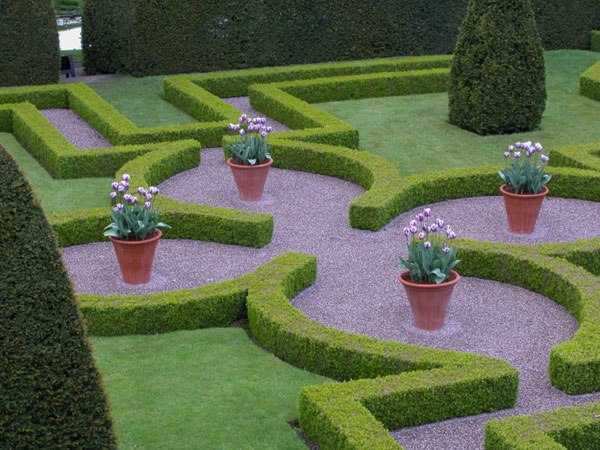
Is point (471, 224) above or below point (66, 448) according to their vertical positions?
below

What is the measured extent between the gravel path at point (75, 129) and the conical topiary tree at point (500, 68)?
22.3 feet

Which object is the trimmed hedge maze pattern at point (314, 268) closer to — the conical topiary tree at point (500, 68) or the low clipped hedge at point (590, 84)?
the conical topiary tree at point (500, 68)

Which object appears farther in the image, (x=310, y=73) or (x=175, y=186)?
(x=310, y=73)

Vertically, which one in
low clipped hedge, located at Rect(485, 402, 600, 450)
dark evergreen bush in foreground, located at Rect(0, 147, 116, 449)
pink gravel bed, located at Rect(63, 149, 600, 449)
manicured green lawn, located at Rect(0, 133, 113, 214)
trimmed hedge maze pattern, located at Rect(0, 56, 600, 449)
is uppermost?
dark evergreen bush in foreground, located at Rect(0, 147, 116, 449)

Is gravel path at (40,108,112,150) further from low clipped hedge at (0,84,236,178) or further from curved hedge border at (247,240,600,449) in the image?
curved hedge border at (247,240,600,449)

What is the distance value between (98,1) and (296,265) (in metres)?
14.6

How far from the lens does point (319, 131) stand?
18484 mm

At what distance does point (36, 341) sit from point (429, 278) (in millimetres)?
5459

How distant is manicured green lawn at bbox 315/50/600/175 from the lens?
18.3 metres

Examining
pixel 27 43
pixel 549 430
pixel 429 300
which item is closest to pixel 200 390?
pixel 429 300

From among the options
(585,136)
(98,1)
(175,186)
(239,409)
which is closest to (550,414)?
(239,409)

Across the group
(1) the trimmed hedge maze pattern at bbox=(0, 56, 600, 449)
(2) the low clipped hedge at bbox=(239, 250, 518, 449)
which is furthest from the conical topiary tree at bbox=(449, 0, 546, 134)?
(2) the low clipped hedge at bbox=(239, 250, 518, 449)

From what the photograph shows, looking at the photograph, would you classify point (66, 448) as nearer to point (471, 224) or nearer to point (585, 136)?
point (471, 224)

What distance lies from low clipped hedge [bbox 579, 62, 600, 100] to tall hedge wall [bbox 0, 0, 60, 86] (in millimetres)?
11667
